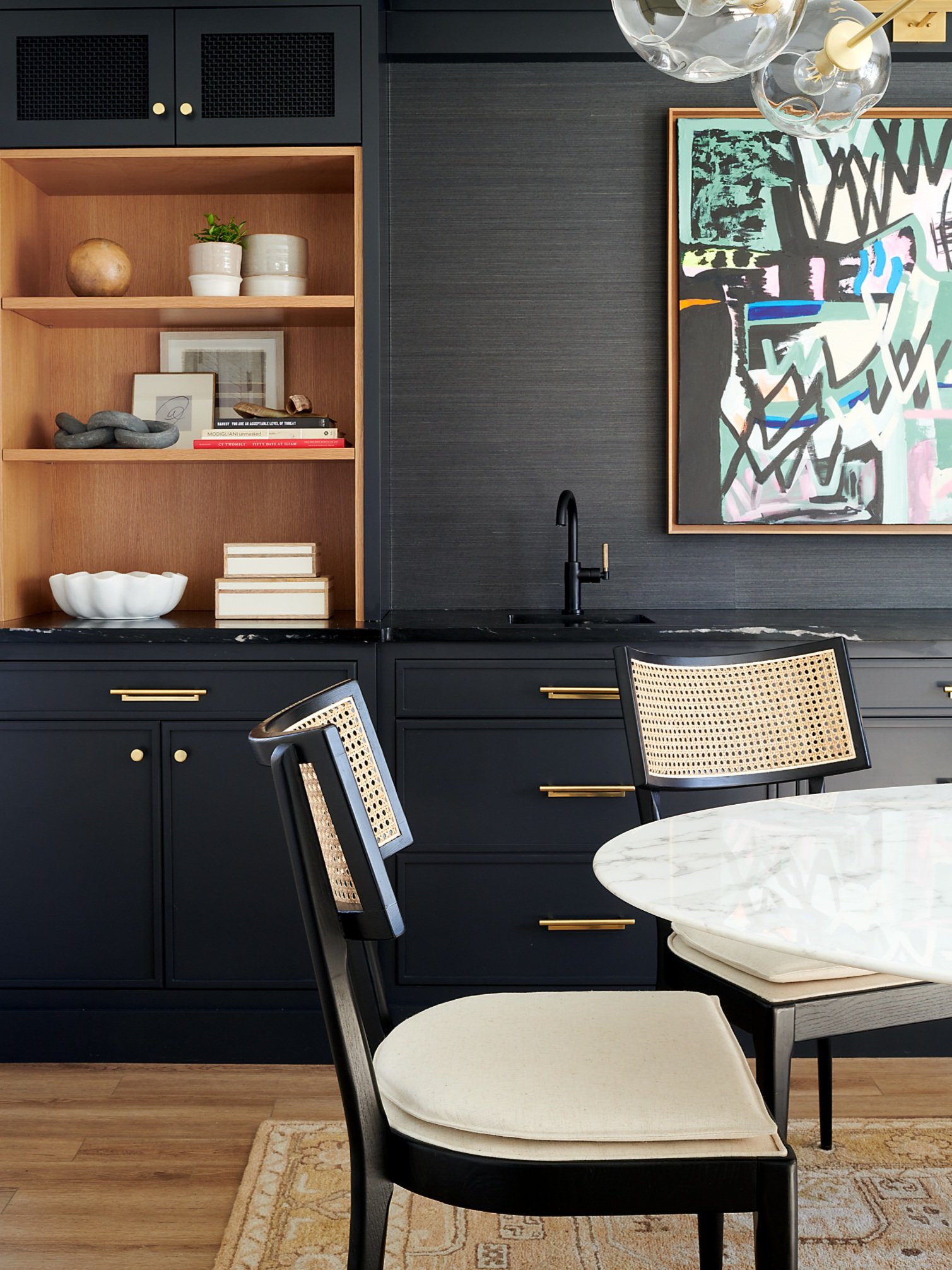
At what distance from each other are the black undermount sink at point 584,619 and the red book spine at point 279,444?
63 cm

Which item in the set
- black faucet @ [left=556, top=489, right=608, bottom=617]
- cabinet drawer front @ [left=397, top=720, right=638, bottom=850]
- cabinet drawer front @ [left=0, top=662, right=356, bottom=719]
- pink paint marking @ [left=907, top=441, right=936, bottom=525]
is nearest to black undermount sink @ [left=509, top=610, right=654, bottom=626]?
black faucet @ [left=556, top=489, right=608, bottom=617]

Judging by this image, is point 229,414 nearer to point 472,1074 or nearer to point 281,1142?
point 281,1142

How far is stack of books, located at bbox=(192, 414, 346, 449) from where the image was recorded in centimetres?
267

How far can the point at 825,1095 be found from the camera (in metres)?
2.05

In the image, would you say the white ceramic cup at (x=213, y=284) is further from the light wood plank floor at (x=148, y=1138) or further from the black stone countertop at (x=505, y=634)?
the light wood plank floor at (x=148, y=1138)

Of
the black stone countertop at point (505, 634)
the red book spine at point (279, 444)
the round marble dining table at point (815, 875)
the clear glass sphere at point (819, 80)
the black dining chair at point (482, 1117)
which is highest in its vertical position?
the clear glass sphere at point (819, 80)

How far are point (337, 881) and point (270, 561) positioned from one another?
1654 mm

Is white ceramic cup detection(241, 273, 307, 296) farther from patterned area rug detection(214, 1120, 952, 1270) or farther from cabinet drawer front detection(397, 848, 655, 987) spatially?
patterned area rug detection(214, 1120, 952, 1270)

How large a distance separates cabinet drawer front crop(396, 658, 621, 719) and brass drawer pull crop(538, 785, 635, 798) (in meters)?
0.16

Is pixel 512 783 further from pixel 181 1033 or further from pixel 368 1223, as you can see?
pixel 368 1223

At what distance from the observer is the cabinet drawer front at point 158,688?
2449mm

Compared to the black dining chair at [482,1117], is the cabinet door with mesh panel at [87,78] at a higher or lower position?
higher

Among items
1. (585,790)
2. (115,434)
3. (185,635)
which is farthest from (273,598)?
(585,790)

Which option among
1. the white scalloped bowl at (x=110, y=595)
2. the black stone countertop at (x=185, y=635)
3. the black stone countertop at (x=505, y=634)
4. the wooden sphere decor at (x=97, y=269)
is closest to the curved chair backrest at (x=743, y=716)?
the black stone countertop at (x=505, y=634)
